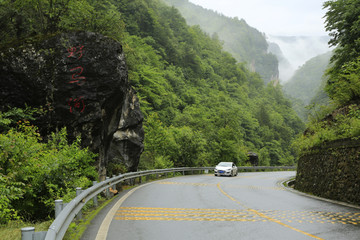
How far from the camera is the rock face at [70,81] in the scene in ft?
40.8

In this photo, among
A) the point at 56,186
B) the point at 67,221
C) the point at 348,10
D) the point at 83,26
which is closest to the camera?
the point at 67,221

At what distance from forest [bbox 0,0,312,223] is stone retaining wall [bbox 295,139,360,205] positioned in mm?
5704

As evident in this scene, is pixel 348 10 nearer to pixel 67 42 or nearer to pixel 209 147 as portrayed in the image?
pixel 67 42

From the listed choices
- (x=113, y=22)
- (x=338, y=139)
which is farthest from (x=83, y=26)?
(x=338, y=139)

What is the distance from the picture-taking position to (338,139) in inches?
538

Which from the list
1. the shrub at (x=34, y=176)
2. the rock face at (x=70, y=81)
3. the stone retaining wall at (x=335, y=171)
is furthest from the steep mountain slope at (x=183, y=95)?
the stone retaining wall at (x=335, y=171)

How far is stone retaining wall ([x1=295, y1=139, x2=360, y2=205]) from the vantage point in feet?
38.4

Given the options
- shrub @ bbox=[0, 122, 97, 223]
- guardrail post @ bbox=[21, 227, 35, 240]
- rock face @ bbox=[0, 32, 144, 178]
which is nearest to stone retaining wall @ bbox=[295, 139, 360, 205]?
shrub @ bbox=[0, 122, 97, 223]

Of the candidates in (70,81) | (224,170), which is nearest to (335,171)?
(70,81)

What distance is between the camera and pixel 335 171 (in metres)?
13.2

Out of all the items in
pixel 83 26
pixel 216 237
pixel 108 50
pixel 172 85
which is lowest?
pixel 216 237

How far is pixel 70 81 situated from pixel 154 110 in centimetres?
4093

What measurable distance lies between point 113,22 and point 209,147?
33711mm

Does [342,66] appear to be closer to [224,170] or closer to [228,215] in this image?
[228,215]
